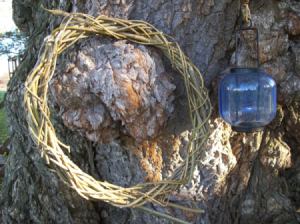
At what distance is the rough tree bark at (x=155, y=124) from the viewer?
3.28 ft

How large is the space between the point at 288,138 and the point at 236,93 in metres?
0.38

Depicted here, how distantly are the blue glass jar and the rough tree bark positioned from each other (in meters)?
0.11

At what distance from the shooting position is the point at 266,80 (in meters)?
1.01

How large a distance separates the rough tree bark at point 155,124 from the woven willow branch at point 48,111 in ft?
0.13

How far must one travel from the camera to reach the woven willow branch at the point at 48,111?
3.13 ft

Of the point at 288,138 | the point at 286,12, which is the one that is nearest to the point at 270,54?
the point at 286,12

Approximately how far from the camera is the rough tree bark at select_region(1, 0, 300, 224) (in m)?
1.00

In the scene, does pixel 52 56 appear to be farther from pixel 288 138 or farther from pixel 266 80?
pixel 288 138

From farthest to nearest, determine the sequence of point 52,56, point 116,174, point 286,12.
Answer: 1. point 116,174
2. point 286,12
3. point 52,56

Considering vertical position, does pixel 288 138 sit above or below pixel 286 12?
below

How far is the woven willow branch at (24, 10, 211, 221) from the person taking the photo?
955 millimetres

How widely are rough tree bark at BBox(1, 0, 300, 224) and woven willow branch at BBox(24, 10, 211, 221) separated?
Result: 0.13 feet

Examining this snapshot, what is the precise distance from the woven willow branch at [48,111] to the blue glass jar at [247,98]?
0.05 meters

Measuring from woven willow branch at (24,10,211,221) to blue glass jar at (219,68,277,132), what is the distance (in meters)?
0.05
